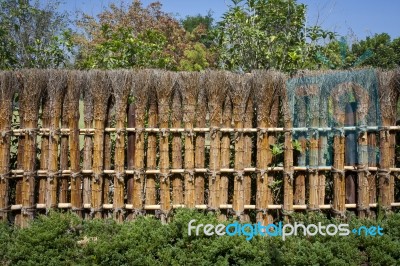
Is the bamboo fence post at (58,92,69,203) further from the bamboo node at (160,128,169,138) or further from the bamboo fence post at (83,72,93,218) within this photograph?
the bamboo node at (160,128,169,138)

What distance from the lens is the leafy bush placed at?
425cm

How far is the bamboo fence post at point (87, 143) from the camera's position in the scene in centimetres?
515

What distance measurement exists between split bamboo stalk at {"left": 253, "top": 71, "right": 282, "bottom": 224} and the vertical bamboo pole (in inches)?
83.6

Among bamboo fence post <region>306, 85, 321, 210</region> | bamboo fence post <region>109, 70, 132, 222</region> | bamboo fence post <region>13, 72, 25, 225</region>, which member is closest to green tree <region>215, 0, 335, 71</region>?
bamboo fence post <region>306, 85, 321, 210</region>

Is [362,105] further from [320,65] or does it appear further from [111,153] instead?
[111,153]

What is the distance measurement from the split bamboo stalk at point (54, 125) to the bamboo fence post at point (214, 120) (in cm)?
186

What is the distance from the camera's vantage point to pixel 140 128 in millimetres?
5125

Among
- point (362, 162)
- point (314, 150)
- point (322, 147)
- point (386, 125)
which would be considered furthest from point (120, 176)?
point (386, 125)

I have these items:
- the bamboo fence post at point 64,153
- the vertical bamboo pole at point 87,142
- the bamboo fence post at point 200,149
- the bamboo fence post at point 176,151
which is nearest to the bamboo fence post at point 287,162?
the bamboo fence post at point 200,149

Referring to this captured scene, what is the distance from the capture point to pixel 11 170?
17.3ft

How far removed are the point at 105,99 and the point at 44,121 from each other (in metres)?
0.86

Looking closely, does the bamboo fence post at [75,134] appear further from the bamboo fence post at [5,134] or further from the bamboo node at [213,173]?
the bamboo node at [213,173]

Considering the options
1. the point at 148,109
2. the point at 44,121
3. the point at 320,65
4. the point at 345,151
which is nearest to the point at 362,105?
the point at 345,151

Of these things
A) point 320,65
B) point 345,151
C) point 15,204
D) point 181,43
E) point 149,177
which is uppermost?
point 181,43
